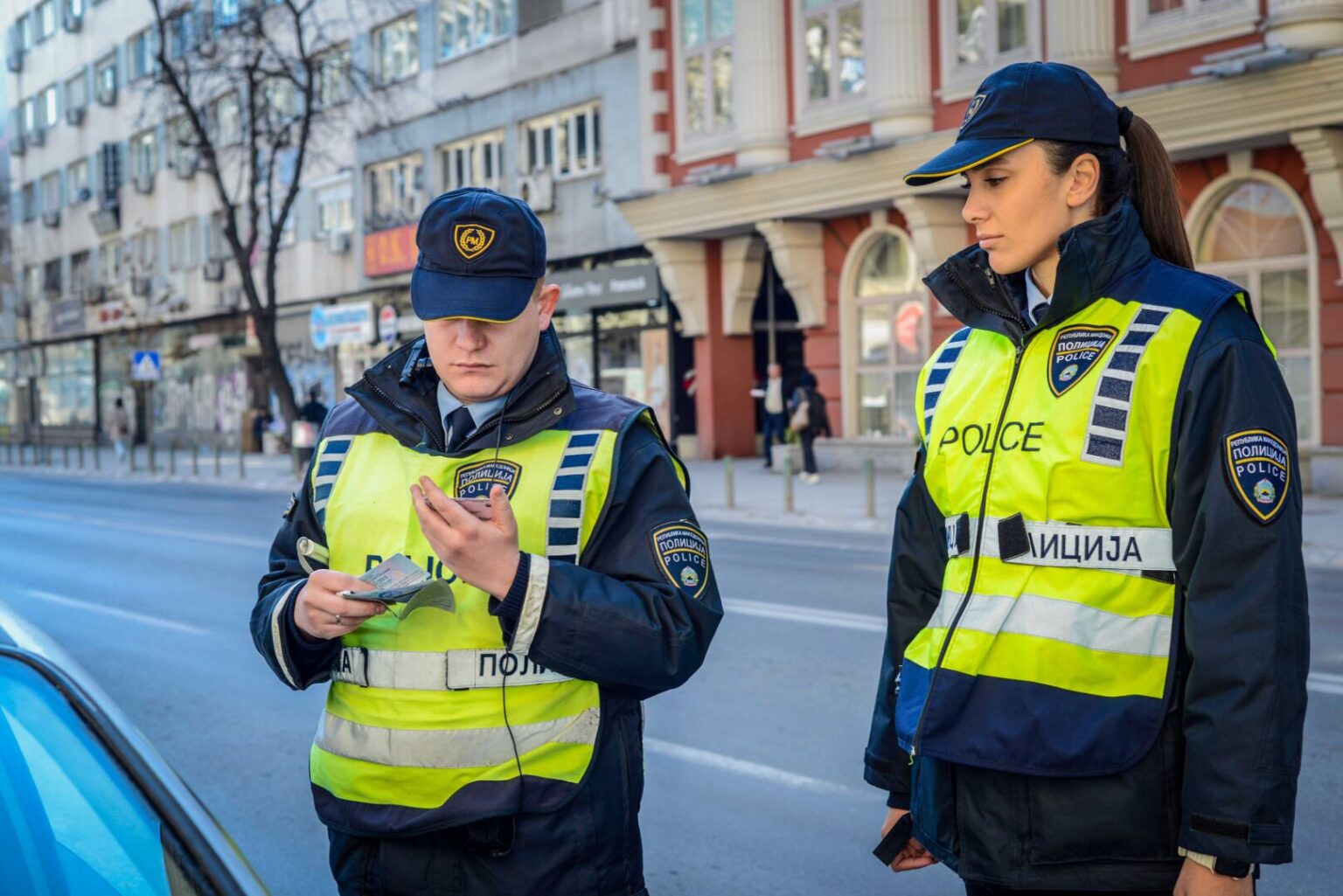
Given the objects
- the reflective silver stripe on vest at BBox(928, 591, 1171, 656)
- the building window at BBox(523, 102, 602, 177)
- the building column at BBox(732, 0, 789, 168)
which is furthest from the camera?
the building window at BBox(523, 102, 602, 177)

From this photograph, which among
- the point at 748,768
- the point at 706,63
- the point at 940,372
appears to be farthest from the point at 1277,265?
the point at 940,372

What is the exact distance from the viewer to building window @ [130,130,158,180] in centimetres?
5050

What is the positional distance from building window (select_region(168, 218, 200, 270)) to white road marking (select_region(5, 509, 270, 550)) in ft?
86.4

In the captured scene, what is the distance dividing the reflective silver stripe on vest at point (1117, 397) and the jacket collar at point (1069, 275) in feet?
0.35

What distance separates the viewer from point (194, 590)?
12562mm

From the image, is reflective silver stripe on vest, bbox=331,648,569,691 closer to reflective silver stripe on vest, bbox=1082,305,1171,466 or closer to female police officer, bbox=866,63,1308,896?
female police officer, bbox=866,63,1308,896

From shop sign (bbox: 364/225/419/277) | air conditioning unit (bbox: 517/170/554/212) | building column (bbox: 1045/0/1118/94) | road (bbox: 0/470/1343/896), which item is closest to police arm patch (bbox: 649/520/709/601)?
road (bbox: 0/470/1343/896)

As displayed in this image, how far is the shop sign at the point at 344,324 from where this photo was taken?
25.0m

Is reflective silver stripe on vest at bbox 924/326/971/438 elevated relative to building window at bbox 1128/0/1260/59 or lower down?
lower down

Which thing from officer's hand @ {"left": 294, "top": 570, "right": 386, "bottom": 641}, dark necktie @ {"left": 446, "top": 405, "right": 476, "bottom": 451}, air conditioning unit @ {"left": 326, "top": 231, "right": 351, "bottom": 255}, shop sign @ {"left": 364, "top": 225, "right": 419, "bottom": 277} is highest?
air conditioning unit @ {"left": 326, "top": 231, "right": 351, "bottom": 255}

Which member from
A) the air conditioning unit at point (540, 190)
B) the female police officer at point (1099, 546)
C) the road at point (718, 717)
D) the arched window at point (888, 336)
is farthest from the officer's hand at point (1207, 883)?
the air conditioning unit at point (540, 190)

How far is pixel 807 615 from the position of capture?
1035 cm

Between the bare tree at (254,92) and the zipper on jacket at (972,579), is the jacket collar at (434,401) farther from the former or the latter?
the bare tree at (254,92)

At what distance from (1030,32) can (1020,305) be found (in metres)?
19.3
